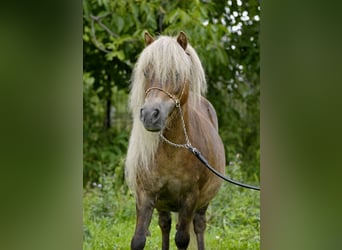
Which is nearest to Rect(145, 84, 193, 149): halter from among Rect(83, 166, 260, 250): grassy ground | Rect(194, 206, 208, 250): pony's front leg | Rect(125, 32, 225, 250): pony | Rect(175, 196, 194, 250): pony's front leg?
Rect(125, 32, 225, 250): pony

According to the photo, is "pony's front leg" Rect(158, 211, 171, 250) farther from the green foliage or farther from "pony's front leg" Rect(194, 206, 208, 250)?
the green foliage

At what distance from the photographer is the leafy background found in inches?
221

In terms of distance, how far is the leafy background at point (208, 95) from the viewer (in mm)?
5613

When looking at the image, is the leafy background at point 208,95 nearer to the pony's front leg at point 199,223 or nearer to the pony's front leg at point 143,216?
the pony's front leg at point 199,223

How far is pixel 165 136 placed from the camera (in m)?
3.13

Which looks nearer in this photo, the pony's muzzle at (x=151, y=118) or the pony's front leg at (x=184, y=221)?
the pony's muzzle at (x=151, y=118)

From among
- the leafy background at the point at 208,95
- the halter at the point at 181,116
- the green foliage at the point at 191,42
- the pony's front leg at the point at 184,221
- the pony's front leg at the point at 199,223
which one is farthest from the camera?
the green foliage at the point at 191,42

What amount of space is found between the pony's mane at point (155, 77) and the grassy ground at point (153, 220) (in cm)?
159

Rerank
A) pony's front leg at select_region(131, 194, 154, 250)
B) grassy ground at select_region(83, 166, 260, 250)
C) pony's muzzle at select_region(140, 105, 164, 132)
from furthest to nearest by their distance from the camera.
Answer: grassy ground at select_region(83, 166, 260, 250) → pony's front leg at select_region(131, 194, 154, 250) → pony's muzzle at select_region(140, 105, 164, 132)

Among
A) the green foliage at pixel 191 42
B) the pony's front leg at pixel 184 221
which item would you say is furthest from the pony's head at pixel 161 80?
the green foliage at pixel 191 42

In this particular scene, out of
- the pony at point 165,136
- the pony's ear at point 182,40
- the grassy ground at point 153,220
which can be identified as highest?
the pony's ear at point 182,40
